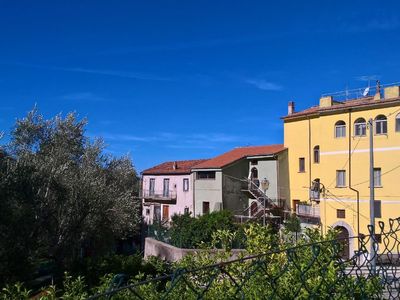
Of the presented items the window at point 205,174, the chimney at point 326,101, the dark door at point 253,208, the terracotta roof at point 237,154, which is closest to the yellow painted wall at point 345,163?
the chimney at point 326,101

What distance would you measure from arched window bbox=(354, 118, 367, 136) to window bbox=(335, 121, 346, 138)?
0.98 meters

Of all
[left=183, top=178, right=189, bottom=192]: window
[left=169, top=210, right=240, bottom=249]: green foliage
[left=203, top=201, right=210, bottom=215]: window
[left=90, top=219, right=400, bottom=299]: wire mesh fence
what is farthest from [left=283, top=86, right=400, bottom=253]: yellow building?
[left=90, top=219, right=400, bottom=299]: wire mesh fence

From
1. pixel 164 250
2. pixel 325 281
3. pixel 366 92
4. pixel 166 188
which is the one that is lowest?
pixel 164 250

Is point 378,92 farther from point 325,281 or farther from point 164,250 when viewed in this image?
point 325,281

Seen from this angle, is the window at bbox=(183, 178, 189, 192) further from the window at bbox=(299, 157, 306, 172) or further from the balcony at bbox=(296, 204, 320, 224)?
the balcony at bbox=(296, 204, 320, 224)

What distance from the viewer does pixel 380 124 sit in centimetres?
3028

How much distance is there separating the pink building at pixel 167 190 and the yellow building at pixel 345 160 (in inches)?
392

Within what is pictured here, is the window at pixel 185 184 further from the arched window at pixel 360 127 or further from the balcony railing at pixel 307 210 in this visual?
the arched window at pixel 360 127

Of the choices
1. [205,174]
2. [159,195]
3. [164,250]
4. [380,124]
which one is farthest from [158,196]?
[380,124]

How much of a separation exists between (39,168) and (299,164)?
81.9 feet

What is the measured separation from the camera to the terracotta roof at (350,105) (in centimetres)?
2949

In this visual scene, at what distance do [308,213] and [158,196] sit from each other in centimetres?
1634

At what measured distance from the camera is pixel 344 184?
32.4 meters

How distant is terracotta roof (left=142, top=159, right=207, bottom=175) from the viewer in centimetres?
4330
